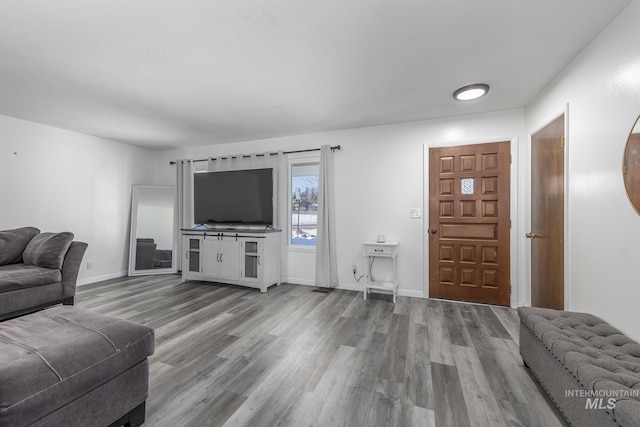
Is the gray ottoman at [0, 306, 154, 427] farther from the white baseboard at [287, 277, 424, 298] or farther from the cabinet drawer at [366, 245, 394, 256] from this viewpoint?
the white baseboard at [287, 277, 424, 298]

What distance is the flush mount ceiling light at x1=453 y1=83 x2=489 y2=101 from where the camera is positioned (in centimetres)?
263

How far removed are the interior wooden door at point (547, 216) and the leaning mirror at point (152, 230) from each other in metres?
5.50

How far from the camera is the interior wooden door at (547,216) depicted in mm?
2381

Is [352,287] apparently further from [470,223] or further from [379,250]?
[470,223]

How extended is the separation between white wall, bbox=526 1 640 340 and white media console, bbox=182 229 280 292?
3.38 meters

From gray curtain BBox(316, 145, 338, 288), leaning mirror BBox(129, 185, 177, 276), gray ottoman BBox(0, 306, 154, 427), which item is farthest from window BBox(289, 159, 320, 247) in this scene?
gray ottoman BBox(0, 306, 154, 427)

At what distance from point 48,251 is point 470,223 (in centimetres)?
492

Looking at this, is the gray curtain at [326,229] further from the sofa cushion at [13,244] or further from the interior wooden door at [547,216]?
the sofa cushion at [13,244]

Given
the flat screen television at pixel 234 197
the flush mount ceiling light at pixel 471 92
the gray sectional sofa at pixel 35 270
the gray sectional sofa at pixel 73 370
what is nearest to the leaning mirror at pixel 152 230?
the flat screen television at pixel 234 197

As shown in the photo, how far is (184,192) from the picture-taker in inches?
193

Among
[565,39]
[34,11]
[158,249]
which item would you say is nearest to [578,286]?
[565,39]

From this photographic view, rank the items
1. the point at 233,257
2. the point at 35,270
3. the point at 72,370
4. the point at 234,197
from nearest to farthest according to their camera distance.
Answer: the point at 72,370 → the point at 35,270 → the point at 233,257 → the point at 234,197

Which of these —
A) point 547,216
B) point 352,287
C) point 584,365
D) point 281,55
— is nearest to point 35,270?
point 281,55

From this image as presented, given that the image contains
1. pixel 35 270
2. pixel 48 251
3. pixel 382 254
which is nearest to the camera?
pixel 35 270
